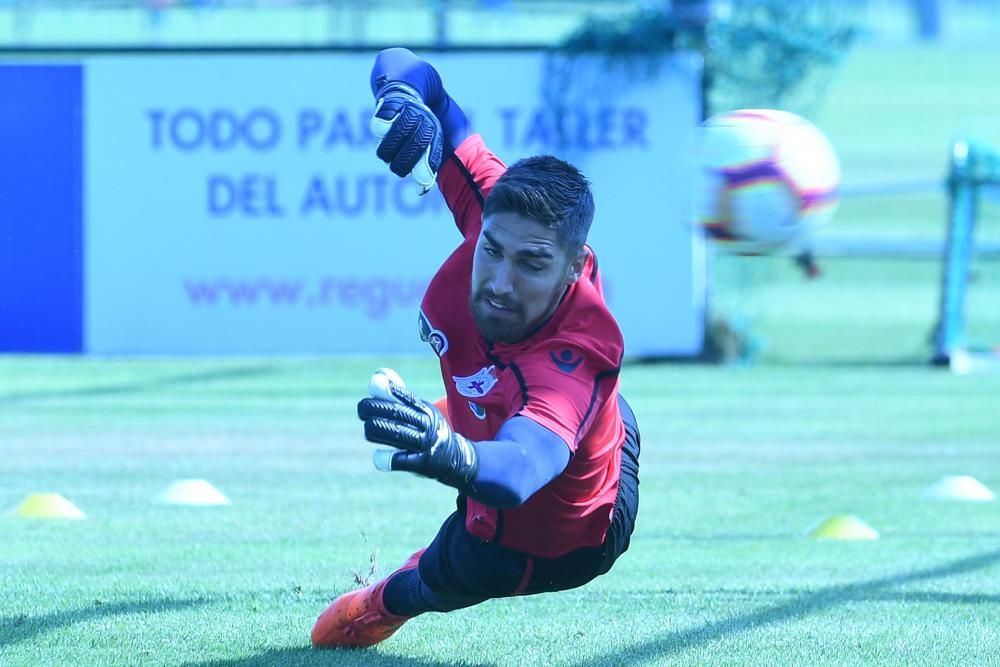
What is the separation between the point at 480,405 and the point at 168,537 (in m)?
2.98

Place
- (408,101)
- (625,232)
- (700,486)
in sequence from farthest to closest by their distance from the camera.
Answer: (625,232) < (700,486) < (408,101)

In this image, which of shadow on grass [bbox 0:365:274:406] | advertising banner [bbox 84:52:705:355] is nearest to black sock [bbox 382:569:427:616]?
shadow on grass [bbox 0:365:274:406]

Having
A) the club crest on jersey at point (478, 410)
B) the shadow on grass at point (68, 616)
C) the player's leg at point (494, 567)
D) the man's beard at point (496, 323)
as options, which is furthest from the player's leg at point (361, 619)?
the man's beard at point (496, 323)

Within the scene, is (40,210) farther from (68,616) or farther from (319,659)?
(319,659)

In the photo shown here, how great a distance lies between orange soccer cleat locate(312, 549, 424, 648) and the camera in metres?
5.06

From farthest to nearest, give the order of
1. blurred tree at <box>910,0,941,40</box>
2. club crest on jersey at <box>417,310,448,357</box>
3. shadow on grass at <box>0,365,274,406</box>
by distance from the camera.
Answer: blurred tree at <box>910,0,941,40</box> → shadow on grass at <box>0,365,274,406</box> → club crest on jersey at <box>417,310,448,357</box>

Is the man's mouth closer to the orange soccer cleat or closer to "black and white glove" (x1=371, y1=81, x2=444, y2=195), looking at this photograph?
"black and white glove" (x1=371, y1=81, x2=444, y2=195)

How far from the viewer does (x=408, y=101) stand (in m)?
5.02

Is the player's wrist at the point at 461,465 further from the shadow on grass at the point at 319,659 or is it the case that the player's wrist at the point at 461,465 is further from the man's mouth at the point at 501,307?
the shadow on grass at the point at 319,659

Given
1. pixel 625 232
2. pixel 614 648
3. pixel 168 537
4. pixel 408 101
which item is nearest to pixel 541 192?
pixel 408 101

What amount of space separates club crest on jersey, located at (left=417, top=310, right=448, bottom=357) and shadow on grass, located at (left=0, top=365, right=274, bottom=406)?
754cm

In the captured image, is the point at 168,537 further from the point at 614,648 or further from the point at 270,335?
the point at 270,335

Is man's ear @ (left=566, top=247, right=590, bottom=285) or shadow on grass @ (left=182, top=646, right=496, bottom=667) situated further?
shadow on grass @ (left=182, top=646, right=496, bottom=667)

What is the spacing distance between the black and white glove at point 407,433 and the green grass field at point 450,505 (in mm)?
1616
